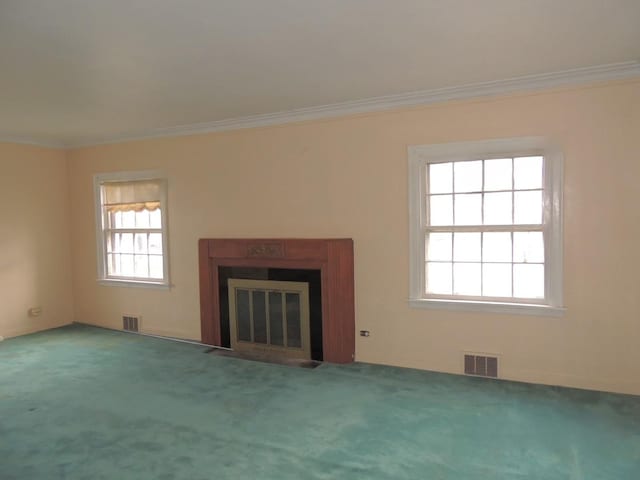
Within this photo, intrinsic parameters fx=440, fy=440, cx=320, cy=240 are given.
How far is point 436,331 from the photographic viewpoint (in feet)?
13.4

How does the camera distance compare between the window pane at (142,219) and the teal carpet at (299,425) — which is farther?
the window pane at (142,219)

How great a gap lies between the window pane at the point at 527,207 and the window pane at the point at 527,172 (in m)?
0.07

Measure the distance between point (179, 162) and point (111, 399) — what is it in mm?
2873

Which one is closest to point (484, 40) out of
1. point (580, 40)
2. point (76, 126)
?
point (580, 40)

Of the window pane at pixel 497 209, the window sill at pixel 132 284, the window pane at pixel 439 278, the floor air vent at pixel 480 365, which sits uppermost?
the window pane at pixel 497 209

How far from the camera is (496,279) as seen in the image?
155 inches

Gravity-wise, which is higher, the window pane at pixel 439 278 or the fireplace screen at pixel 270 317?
the window pane at pixel 439 278

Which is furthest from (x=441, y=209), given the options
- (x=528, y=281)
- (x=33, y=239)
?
(x=33, y=239)

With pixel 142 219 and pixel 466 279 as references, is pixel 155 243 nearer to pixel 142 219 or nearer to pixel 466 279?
pixel 142 219

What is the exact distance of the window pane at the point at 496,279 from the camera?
3883mm

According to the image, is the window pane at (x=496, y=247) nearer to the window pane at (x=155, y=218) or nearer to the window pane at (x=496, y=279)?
the window pane at (x=496, y=279)

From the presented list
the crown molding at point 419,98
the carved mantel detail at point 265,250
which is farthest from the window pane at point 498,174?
the carved mantel detail at point 265,250

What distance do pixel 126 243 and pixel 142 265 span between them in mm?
424

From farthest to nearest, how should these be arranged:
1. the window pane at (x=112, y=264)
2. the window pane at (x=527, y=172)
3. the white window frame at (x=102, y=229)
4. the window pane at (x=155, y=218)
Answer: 1. the window pane at (x=112, y=264)
2. the window pane at (x=155, y=218)
3. the white window frame at (x=102, y=229)
4. the window pane at (x=527, y=172)
